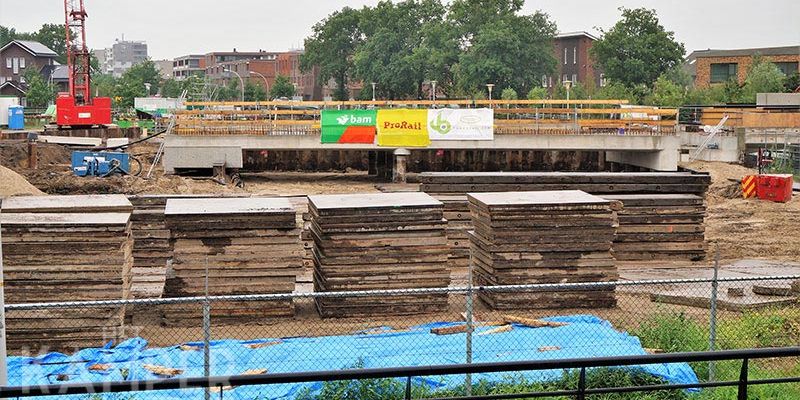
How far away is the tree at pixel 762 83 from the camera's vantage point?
250 ft

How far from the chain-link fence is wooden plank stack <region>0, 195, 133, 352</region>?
3cm

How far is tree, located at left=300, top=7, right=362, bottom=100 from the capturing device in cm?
12206

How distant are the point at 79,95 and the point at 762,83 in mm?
46959

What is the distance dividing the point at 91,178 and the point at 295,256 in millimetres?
27427

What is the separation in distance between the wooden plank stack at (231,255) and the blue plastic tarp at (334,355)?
70.7 inches

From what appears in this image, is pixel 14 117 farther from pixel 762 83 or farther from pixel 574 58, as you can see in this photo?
pixel 574 58

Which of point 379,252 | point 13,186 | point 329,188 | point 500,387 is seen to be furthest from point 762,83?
point 500,387

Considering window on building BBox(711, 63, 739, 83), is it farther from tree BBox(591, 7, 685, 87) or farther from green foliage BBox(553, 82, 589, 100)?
green foliage BBox(553, 82, 589, 100)

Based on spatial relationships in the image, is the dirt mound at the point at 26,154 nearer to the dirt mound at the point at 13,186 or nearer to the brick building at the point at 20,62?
the dirt mound at the point at 13,186

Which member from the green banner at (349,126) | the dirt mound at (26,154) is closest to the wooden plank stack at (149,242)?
the green banner at (349,126)

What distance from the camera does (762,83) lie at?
76.4 meters

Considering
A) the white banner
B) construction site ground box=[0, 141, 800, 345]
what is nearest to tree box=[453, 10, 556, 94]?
construction site ground box=[0, 141, 800, 345]

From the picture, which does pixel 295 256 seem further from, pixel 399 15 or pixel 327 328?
pixel 399 15

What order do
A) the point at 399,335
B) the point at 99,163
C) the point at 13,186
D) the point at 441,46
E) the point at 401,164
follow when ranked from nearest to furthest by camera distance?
1. the point at 399,335
2. the point at 13,186
3. the point at 99,163
4. the point at 401,164
5. the point at 441,46
